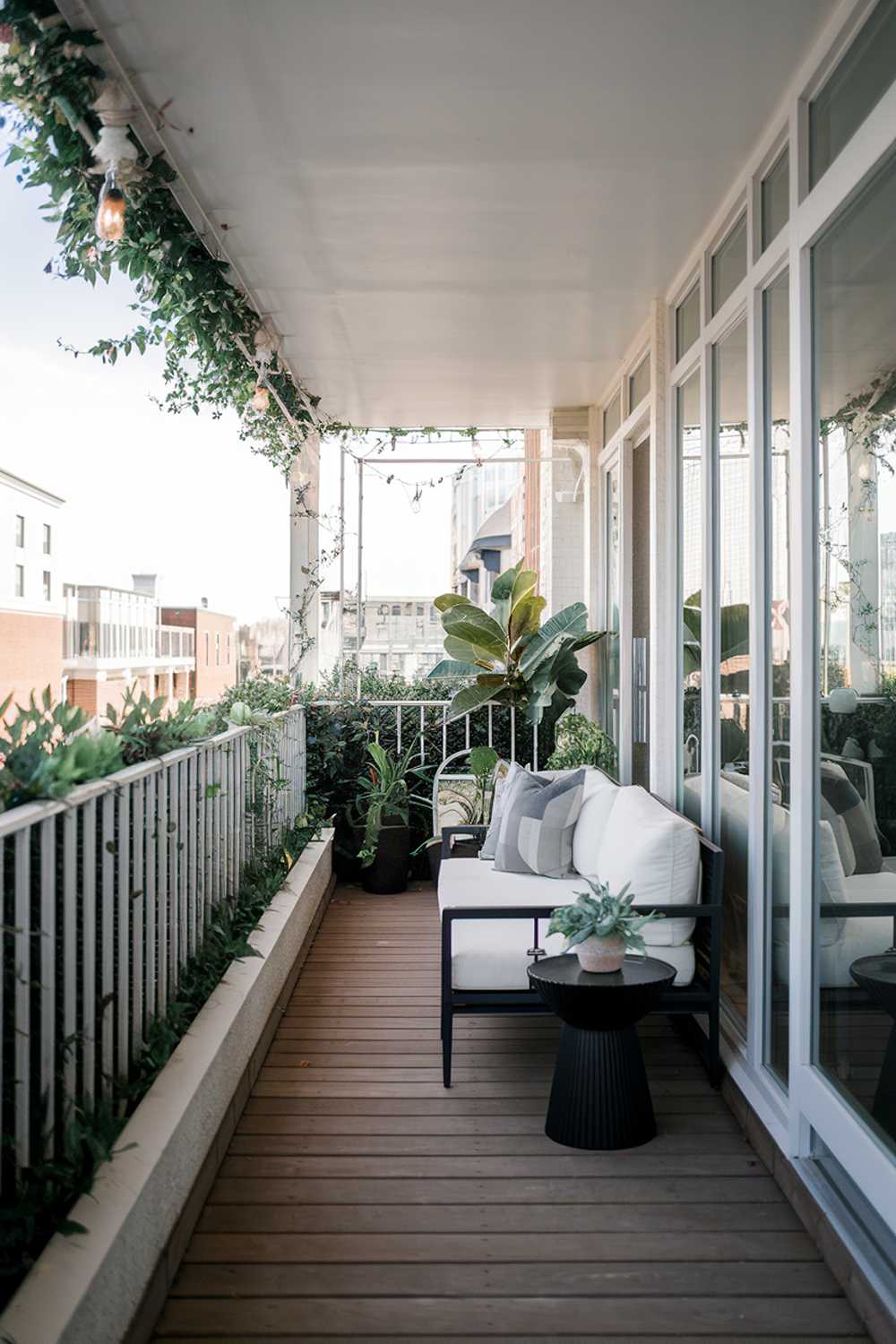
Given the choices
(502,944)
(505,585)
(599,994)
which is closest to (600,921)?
(599,994)

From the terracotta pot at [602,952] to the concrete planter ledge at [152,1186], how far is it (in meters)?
1.08

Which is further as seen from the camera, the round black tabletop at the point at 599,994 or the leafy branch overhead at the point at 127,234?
the round black tabletop at the point at 599,994

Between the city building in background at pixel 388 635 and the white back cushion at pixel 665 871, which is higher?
the city building in background at pixel 388 635

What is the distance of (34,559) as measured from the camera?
43.0 feet

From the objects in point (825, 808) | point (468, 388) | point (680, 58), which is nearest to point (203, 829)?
point (825, 808)

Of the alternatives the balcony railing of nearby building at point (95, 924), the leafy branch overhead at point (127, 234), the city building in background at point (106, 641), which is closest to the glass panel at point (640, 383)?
the leafy branch overhead at point (127, 234)

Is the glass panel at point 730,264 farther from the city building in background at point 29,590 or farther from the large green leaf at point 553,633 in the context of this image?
the city building in background at point 29,590

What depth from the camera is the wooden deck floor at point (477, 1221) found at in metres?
2.29

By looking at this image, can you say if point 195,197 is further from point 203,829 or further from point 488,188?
point 203,829

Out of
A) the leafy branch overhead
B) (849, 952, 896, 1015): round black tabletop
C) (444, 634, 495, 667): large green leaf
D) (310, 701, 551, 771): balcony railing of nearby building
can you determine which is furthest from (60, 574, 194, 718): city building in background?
(849, 952, 896, 1015): round black tabletop

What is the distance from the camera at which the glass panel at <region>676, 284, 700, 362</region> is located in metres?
4.32

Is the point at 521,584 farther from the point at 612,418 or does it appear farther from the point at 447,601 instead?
the point at 612,418

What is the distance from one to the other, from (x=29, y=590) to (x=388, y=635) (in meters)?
4.80

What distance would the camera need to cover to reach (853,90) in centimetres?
252
